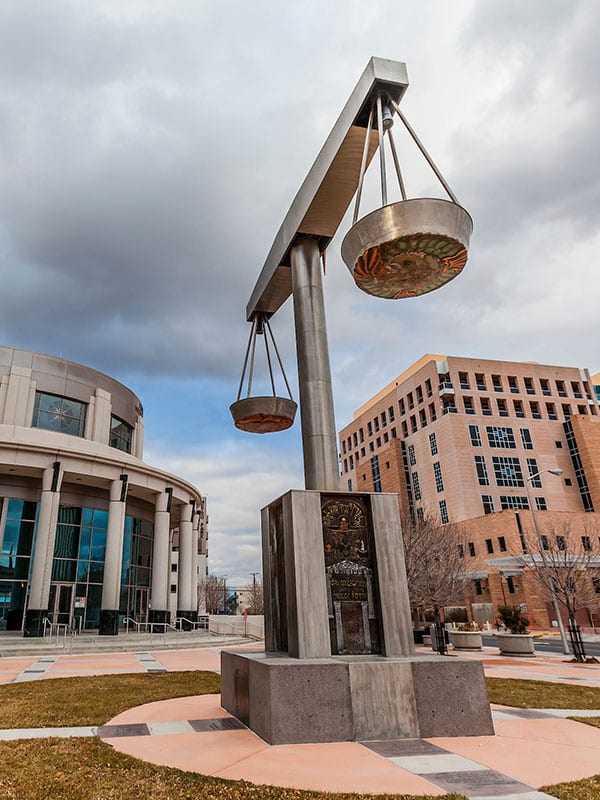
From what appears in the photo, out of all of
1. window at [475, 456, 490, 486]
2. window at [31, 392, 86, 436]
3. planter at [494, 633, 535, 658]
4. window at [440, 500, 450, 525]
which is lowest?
planter at [494, 633, 535, 658]

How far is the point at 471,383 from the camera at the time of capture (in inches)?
2975

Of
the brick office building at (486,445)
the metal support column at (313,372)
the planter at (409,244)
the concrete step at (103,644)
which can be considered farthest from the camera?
the brick office building at (486,445)

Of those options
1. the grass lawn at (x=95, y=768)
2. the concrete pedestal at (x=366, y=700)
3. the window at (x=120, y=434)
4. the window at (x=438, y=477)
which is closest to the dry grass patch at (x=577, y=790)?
the grass lawn at (x=95, y=768)

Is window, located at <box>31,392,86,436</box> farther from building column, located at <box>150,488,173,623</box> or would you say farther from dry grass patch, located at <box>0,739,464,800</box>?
dry grass patch, located at <box>0,739,464,800</box>

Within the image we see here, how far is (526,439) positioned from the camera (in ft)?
242

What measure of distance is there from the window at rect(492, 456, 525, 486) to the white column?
46.2 metres

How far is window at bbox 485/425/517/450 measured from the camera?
236ft

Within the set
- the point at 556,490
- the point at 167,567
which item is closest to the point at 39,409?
the point at 167,567

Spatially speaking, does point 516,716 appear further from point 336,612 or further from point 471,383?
point 471,383

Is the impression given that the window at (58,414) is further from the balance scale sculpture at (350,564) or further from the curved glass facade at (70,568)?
the balance scale sculpture at (350,564)

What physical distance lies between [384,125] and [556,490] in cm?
7258

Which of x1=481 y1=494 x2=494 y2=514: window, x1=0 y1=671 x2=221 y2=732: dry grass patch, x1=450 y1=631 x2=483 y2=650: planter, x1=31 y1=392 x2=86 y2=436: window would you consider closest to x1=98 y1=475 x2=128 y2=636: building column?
x1=31 y1=392 x2=86 y2=436: window

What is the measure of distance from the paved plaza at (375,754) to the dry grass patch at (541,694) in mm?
895

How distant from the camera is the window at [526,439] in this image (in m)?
73.2
